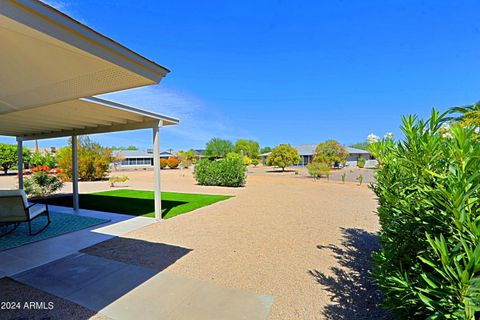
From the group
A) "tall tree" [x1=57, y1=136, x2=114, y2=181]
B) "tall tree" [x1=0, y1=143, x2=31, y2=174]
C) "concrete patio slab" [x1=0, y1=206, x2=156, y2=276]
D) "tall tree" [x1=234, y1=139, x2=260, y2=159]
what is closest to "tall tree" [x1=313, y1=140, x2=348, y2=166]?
"tall tree" [x1=234, y1=139, x2=260, y2=159]

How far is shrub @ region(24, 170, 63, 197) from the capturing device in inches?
422

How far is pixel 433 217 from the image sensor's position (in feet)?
5.20

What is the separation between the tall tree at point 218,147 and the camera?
53884mm

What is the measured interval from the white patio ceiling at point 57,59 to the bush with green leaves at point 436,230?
284 centimetres

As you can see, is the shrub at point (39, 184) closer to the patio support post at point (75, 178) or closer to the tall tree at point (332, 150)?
the patio support post at point (75, 178)

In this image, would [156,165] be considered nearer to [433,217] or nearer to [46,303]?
[46,303]

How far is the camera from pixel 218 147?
5466 cm

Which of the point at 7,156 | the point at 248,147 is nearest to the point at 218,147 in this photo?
the point at 248,147

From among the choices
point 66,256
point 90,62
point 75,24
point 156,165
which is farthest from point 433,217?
point 156,165

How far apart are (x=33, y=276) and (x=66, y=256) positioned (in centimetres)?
71

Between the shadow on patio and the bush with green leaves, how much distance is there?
2.73ft

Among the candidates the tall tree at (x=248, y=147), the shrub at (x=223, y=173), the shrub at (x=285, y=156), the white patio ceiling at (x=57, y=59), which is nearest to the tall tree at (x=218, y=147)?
the tall tree at (x=248, y=147)

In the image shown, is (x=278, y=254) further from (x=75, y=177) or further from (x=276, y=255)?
(x=75, y=177)

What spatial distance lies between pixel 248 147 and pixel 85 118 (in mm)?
56229
